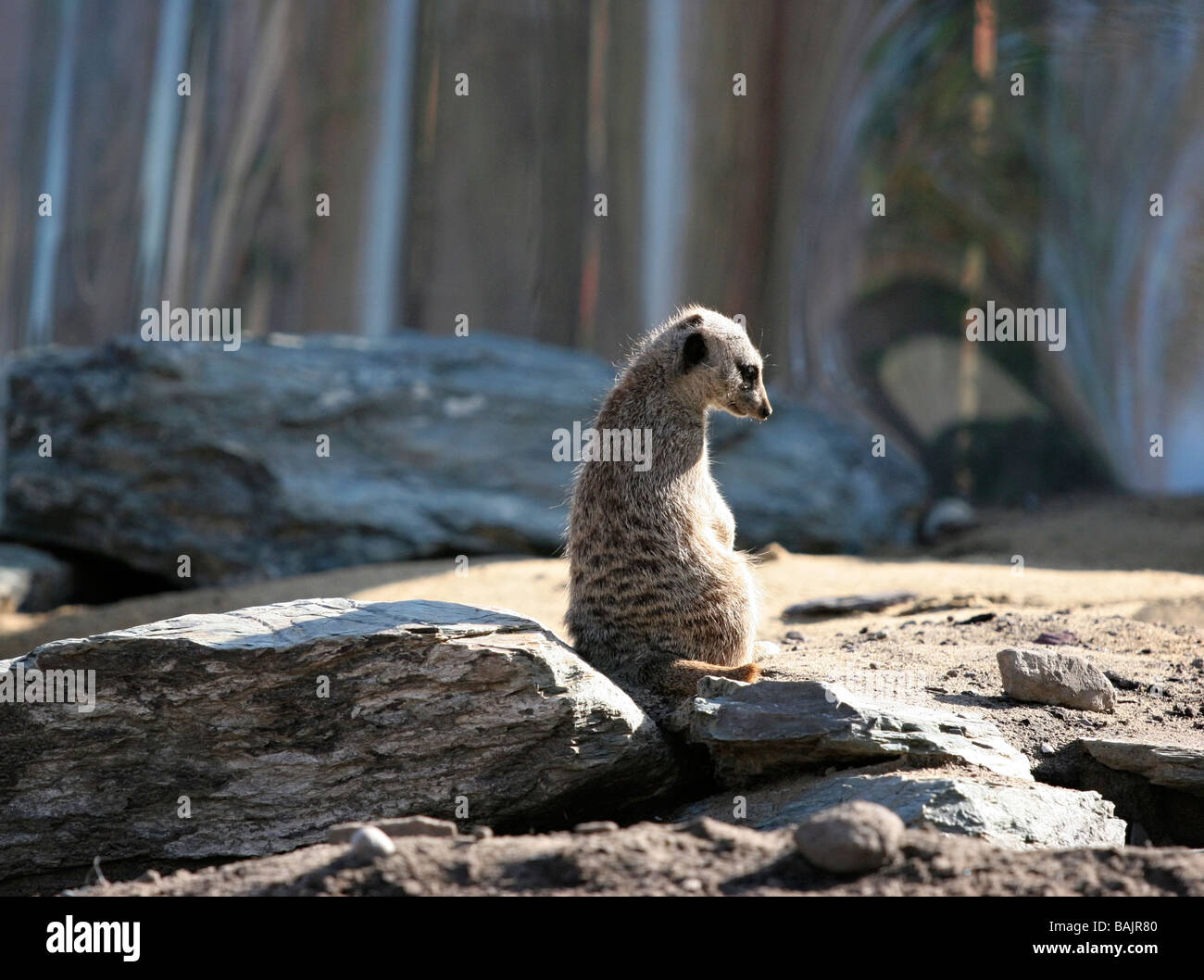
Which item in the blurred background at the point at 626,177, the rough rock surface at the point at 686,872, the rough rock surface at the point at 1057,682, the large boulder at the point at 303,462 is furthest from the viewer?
the blurred background at the point at 626,177

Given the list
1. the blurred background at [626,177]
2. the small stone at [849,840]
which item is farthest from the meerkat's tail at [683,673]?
the blurred background at [626,177]

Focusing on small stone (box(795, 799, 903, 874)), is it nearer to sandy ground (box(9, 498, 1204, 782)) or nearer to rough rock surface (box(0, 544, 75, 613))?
sandy ground (box(9, 498, 1204, 782))

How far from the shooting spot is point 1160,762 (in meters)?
3.74

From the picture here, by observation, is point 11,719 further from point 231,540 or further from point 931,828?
point 231,540

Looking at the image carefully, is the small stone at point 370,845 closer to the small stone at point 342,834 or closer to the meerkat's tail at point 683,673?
the small stone at point 342,834

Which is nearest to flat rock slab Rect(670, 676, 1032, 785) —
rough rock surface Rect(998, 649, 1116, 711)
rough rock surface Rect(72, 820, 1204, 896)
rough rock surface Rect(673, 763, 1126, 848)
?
rough rock surface Rect(673, 763, 1126, 848)

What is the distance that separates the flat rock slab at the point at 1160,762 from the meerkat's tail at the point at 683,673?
1.12 metres

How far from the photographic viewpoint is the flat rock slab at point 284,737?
362 cm

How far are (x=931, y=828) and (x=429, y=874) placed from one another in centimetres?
133

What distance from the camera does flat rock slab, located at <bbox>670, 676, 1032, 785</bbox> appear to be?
143 inches

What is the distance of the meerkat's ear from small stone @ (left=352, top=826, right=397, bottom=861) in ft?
8.35

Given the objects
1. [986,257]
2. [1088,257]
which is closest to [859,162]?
[986,257]

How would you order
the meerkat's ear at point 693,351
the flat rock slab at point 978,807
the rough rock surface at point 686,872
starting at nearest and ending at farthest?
the rough rock surface at point 686,872 → the flat rock slab at point 978,807 → the meerkat's ear at point 693,351

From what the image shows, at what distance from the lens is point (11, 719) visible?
357 centimetres
